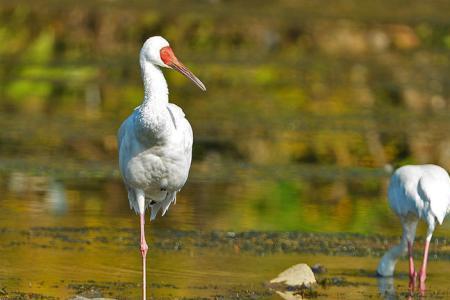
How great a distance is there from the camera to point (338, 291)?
34.6 feet

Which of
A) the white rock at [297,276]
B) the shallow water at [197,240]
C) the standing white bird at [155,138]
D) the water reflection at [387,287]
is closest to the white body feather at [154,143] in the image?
the standing white bird at [155,138]

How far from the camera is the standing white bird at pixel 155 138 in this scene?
31.7ft

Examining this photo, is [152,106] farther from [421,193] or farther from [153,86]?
[421,193]

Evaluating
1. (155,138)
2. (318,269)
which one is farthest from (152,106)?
(318,269)

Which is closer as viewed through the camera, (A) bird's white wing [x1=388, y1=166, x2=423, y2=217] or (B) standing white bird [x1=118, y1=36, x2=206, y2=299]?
(B) standing white bird [x1=118, y1=36, x2=206, y2=299]

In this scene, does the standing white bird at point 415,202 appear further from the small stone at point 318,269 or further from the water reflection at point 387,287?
the small stone at point 318,269

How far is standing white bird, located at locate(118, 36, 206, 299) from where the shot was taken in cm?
966

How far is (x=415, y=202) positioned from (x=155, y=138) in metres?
2.59

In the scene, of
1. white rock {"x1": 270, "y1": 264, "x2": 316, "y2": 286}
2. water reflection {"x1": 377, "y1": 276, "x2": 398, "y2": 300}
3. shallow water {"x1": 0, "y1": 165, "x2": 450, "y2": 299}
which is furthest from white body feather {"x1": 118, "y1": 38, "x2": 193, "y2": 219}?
water reflection {"x1": 377, "y1": 276, "x2": 398, "y2": 300}

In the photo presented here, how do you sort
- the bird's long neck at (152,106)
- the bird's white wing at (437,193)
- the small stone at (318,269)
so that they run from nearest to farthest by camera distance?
the bird's long neck at (152,106)
the bird's white wing at (437,193)
the small stone at (318,269)

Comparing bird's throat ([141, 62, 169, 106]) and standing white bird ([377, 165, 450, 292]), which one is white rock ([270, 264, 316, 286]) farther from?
bird's throat ([141, 62, 169, 106])

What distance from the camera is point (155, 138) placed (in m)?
9.77

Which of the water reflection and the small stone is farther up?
the small stone

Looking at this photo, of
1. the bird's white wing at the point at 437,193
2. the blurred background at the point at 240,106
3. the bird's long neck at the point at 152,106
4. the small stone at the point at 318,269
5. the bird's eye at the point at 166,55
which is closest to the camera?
the bird's long neck at the point at 152,106
